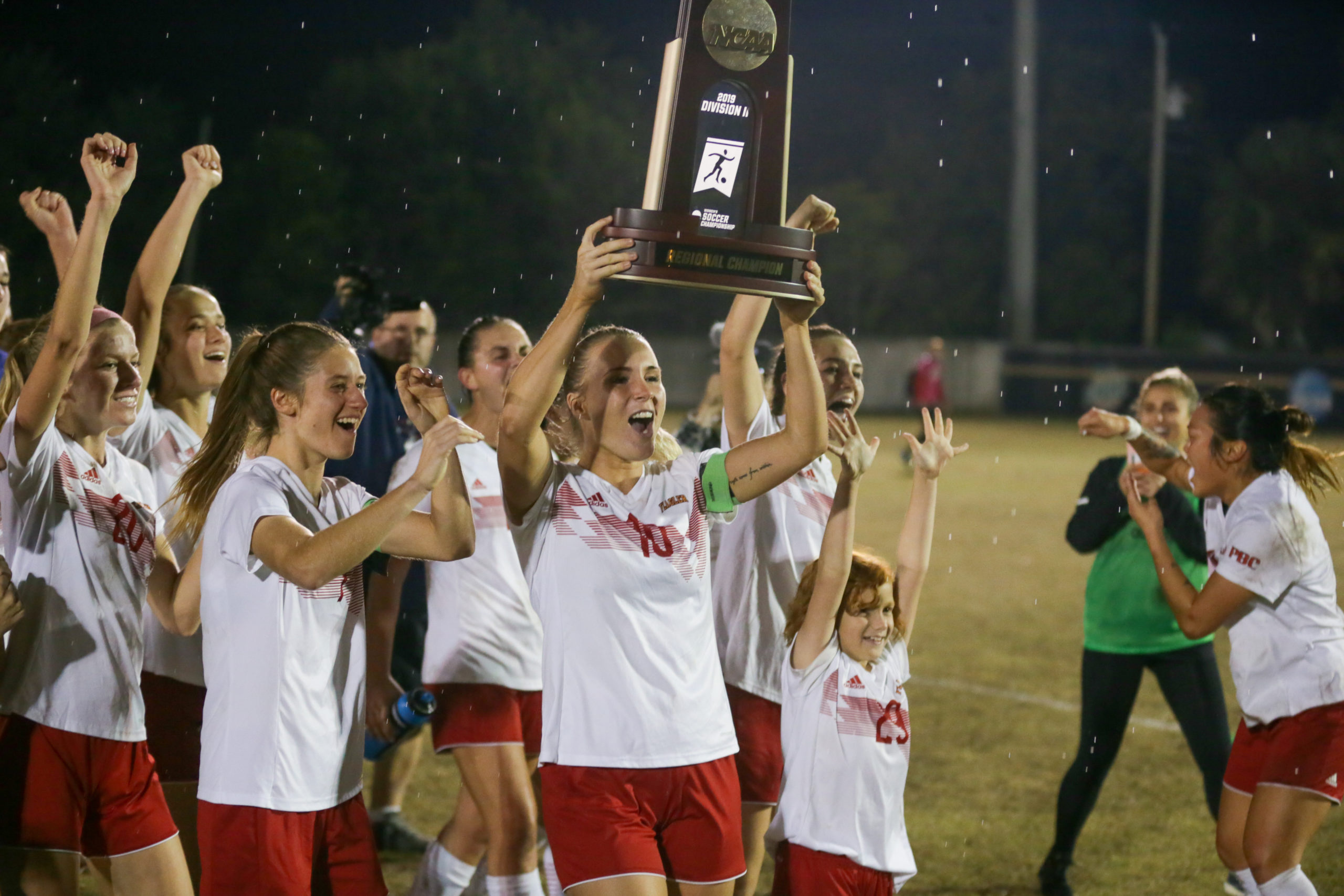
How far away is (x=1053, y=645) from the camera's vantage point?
392 inches

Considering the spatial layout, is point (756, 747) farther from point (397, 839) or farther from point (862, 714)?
point (397, 839)

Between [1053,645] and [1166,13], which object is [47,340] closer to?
[1053,645]

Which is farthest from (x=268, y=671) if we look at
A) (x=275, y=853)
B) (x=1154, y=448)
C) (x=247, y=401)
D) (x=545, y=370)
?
(x=1154, y=448)

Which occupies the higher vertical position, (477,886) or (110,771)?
(110,771)

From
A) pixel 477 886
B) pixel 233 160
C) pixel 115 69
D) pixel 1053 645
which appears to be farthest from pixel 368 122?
pixel 477 886

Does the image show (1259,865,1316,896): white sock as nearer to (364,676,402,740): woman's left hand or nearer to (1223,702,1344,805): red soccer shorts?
(1223,702,1344,805): red soccer shorts

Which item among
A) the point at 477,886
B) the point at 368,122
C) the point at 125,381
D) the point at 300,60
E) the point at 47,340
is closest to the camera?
the point at 47,340

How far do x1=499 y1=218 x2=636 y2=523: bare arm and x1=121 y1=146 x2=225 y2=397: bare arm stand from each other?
4.98ft

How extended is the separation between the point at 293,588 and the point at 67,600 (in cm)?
79

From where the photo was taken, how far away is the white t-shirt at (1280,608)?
438 cm

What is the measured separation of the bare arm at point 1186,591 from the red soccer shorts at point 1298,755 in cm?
35

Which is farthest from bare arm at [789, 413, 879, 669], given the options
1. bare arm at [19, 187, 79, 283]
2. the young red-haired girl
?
bare arm at [19, 187, 79, 283]

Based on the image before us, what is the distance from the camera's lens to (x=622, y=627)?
11.1 feet

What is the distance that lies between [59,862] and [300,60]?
50.9m
